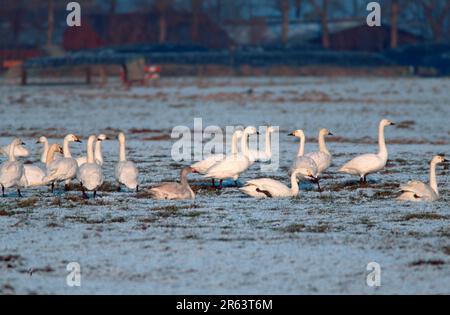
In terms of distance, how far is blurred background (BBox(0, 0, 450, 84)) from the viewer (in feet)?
201

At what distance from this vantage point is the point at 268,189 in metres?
13.1

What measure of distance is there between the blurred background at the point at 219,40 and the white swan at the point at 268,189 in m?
35.5

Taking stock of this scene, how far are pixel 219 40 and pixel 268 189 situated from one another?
8031 centimetres

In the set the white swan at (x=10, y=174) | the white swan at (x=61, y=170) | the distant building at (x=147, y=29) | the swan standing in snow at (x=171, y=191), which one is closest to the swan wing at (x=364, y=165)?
the swan standing in snow at (x=171, y=191)

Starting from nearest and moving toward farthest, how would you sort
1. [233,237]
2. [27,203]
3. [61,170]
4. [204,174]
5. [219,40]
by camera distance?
[233,237]
[27,203]
[61,170]
[204,174]
[219,40]

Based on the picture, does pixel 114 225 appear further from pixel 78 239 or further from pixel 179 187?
pixel 179 187

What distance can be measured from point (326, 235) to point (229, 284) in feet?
6.82

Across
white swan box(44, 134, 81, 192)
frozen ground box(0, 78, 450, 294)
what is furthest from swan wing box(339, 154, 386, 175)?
white swan box(44, 134, 81, 192)

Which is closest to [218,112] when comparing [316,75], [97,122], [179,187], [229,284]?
[97,122]

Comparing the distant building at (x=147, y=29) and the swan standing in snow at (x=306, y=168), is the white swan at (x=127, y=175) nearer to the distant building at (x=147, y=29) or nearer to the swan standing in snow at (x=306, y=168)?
the swan standing in snow at (x=306, y=168)

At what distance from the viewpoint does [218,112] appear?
31000 millimetres

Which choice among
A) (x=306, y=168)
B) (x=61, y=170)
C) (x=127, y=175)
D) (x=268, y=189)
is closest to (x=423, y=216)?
(x=268, y=189)

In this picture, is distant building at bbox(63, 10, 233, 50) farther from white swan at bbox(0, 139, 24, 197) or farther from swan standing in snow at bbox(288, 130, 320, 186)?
white swan at bbox(0, 139, 24, 197)

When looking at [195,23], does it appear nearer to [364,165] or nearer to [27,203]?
[364,165]
